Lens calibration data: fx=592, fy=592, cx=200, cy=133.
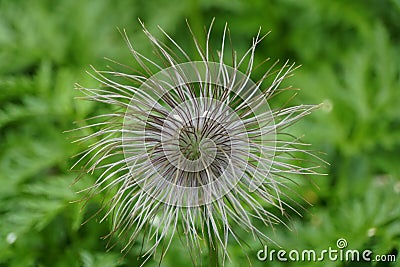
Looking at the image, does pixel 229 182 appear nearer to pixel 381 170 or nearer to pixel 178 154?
Answer: pixel 178 154

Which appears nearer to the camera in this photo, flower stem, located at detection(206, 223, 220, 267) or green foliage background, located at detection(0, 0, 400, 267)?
flower stem, located at detection(206, 223, 220, 267)

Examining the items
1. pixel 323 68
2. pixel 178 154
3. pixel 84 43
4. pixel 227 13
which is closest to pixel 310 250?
pixel 178 154

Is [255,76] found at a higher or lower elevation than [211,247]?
higher

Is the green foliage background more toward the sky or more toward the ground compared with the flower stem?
more toward the sky

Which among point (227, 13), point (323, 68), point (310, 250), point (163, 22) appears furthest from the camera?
point (227, 13)

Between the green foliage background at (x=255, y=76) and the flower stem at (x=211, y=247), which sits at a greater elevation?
the green foliage background at (x=255, y=76)

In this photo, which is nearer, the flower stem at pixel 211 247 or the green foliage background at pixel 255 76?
the flower stem at pixel 211 247

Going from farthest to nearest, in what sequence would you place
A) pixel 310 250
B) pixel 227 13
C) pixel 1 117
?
1. pixel 227 13
2. pixel 1 117
3. pixel 310 250

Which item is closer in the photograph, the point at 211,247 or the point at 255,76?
the point at 211,247
